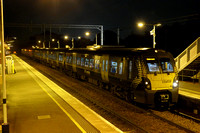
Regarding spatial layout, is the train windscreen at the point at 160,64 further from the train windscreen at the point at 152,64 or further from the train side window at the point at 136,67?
the train side window at the point at 136,67

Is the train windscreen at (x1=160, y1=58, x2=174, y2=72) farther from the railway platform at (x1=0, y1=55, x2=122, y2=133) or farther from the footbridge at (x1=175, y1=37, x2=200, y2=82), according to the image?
the footbridge at (x1=175, y1=37, x2=200, y2=82)

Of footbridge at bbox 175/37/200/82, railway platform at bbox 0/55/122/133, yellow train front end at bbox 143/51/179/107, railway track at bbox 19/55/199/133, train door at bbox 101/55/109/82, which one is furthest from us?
footbridge at bbox 175/37/200/82

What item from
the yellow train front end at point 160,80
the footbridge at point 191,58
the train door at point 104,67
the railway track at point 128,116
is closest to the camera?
the railway track at point 128,116

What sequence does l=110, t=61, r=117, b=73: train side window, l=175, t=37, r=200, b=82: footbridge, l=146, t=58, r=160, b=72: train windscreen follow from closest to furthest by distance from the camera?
Result: l=146, t=58, r=160, b=72: train windscreen, l=110, t=61, r=117, b=73: train side window, l=175, t=37, r=200, b=82: footbridge

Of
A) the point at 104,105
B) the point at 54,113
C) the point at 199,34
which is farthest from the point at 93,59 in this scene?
the point at 199,34

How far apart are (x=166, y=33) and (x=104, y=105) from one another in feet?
129

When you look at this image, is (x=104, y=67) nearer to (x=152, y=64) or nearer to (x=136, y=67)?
(x=136, y=67)

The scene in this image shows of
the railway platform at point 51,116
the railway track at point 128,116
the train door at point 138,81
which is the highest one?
the train door at point 138,81

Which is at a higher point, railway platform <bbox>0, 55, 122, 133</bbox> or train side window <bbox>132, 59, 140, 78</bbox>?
train side window <bbox>132, 59, 140, 78</bbox>

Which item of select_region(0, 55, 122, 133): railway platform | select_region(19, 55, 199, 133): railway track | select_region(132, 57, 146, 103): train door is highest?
select_region(132, 57, 146, 103): train door

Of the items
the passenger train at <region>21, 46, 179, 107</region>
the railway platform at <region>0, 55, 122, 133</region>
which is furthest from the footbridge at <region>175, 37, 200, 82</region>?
the railway platform at <region>0, 55, 122, 133</region>

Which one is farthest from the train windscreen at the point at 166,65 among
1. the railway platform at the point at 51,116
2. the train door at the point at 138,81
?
the railway platform at the point at 51,116

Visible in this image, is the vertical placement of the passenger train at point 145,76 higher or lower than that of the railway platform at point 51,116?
higher

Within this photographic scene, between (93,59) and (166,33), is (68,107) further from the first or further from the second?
(166,33)
